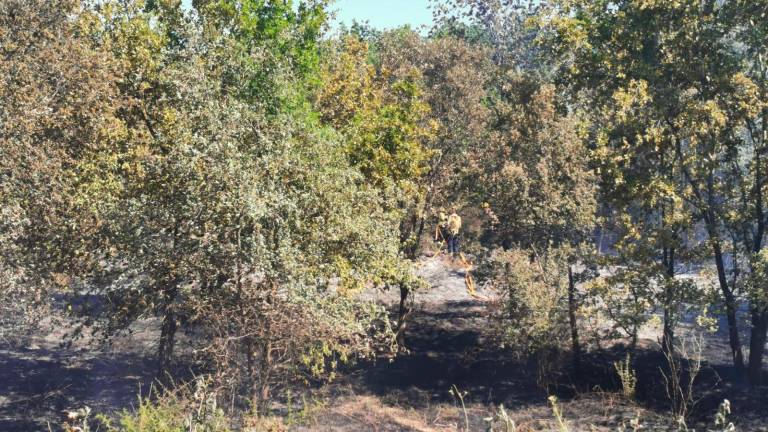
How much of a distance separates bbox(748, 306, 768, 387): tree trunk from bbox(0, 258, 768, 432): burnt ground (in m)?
0.42

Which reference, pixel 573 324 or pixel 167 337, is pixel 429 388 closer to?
pixel 573 324

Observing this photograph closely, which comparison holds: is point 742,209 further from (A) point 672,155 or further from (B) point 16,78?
(B) point 16,78

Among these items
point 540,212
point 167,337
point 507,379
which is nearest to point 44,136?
point 167,337

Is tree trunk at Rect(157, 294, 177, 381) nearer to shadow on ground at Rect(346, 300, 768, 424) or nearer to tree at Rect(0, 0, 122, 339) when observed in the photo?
tree at Rect(0, 0, 122, 339)

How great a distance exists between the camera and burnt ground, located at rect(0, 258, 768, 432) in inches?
639

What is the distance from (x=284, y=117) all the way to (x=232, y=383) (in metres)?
4.01

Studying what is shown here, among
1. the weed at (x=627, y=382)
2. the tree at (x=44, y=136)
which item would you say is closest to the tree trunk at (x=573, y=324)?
the weed at (x=627, y=382)

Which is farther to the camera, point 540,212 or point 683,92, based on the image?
point 540,212

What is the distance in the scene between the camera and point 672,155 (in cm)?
1794

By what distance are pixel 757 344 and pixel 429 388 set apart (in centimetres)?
780

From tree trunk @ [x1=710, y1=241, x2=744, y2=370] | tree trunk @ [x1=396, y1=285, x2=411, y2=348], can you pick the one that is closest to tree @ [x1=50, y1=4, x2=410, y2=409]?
tree trunk @ [x1=710, y1=241, x2=744, y2=370]

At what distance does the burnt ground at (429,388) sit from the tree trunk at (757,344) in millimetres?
416

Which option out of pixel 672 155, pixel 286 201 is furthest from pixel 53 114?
pixel 672 155

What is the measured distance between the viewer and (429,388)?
19375 mm
